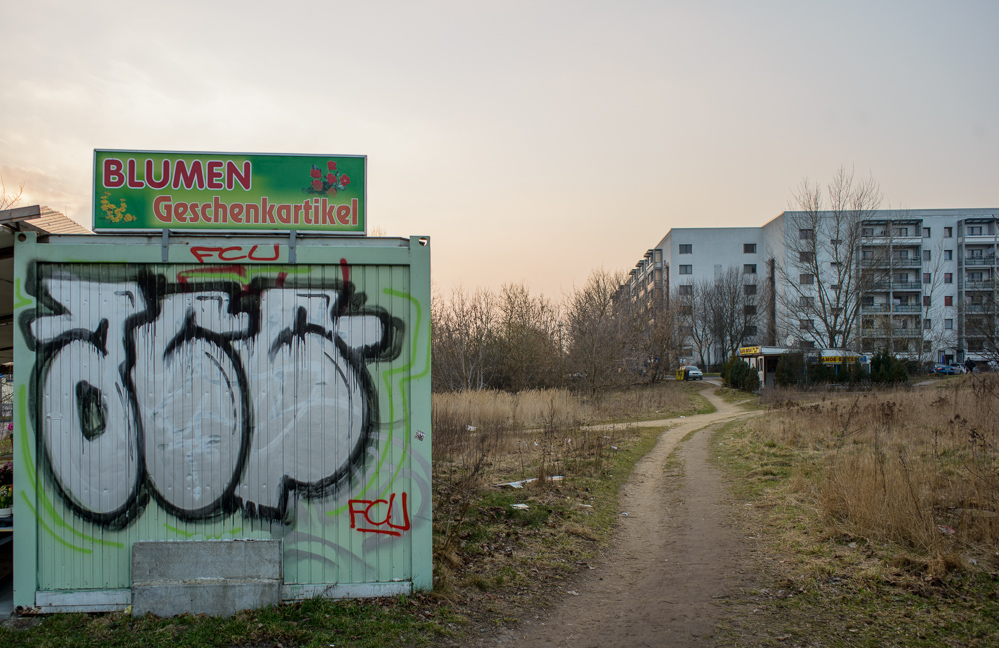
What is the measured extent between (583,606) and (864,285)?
4088cm

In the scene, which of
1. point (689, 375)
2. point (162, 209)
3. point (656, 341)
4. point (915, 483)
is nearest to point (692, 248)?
point (689, 375)

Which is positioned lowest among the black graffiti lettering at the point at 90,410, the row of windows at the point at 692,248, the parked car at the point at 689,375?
the parked car at the point at 689,375

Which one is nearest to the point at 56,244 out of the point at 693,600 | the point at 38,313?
the point at 38,313

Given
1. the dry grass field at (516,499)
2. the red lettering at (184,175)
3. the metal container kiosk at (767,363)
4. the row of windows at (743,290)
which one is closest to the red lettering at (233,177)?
the red lettering at (184,175)

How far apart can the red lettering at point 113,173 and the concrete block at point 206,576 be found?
9.96 feet

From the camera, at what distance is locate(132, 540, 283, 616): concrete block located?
4.66 metres

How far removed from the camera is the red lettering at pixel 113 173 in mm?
5227

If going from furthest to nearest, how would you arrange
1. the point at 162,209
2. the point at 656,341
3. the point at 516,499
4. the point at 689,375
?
the point at 689,375 → the point at 656,341 → the point at 516,499 → the point at 162,209

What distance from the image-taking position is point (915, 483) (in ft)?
23.3

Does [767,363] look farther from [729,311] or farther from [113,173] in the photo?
[113,173]

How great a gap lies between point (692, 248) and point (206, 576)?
74.4 m

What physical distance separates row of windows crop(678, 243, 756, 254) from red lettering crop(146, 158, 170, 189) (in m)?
73.3

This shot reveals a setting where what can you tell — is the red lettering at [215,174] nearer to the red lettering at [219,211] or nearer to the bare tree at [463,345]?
the red lettering at [219,211]

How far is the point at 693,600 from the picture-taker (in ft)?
17.5
